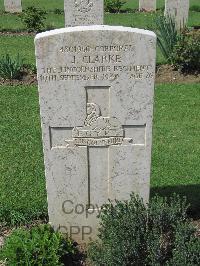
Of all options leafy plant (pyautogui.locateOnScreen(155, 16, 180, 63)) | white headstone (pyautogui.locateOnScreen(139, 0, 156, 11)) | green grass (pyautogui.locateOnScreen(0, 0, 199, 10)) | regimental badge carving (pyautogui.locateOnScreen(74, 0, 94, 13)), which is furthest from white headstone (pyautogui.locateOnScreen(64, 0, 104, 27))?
green grass (pyautogui.locateOnScreen(0, 0, 199, 10))

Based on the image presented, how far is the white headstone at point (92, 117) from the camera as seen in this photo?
3.72 m

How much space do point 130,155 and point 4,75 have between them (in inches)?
234

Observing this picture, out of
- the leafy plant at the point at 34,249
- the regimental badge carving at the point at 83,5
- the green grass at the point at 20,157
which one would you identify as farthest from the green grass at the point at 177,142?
the regimental badge carving at the point at 83,5

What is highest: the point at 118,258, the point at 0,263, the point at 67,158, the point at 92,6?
the point at 92,6

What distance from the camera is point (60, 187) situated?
4316 mm

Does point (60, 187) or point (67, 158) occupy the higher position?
point (67, 158)

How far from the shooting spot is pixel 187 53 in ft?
31.4

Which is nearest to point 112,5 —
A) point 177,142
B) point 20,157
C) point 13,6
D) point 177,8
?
point 13,6

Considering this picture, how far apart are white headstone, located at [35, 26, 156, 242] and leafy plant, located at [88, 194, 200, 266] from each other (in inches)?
14.0

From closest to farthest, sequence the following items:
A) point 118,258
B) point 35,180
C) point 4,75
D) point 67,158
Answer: point 118,258 → point 67,158 → point 35,180 → point 4,75

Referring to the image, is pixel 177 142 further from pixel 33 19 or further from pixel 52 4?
pixel 52 4

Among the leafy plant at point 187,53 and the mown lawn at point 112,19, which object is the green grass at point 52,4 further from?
the leafy plant at point 187,53

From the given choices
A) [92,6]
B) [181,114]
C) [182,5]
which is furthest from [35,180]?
[182,5]

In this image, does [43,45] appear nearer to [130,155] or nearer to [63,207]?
[130,155]
